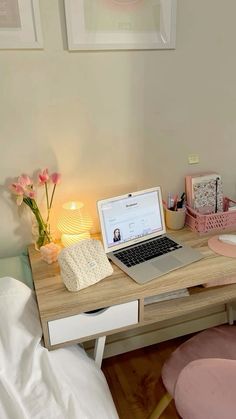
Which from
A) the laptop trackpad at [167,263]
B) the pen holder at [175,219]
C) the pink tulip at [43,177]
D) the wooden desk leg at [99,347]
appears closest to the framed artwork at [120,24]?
the pink tulip at [43,177]

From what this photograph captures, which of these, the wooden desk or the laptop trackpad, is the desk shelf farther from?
the laptop trackpad

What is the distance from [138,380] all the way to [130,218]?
853 mm

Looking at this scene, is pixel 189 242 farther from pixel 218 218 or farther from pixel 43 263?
pixel 43 263

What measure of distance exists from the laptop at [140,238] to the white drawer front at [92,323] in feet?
0.41

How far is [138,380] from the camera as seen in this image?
1.59 m

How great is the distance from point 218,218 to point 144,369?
872mm

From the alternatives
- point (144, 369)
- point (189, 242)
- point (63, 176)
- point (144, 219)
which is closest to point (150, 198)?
point (144, 219)

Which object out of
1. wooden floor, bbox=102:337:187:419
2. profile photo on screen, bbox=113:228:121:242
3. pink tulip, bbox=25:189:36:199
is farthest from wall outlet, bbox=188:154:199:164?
wooden floor, bbox=102:337:187:419

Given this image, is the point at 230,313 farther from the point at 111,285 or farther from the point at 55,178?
the point at 55,178

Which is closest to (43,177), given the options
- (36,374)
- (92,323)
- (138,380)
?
(92,323)

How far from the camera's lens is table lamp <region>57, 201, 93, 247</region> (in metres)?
1.30

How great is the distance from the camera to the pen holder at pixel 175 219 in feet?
4.78

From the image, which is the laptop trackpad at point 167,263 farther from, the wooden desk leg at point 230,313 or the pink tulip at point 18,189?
the wooden desk leg at point 230,313

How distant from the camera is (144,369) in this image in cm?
165
